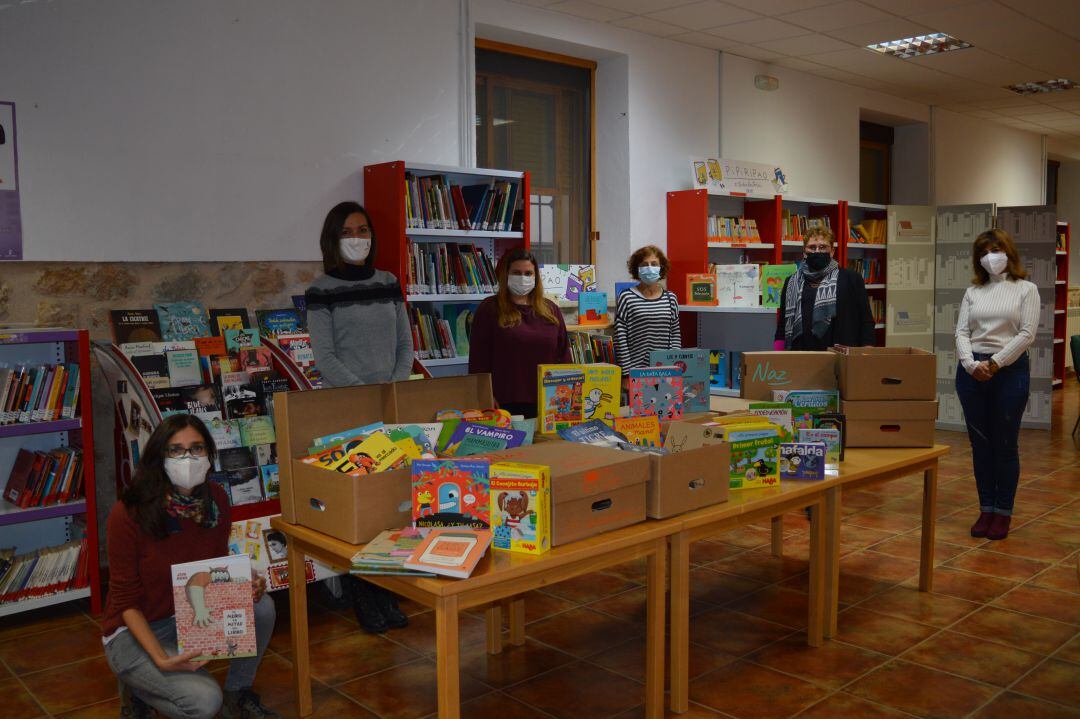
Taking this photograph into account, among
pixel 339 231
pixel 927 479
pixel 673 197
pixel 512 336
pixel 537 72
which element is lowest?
pixel 927 479

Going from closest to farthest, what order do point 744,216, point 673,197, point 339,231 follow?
point 339,231
point 673,197
point 744,216

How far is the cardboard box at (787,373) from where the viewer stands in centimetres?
396

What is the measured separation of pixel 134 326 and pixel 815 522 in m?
3.15

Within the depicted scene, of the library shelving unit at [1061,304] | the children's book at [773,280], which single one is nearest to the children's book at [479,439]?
the children's book at [773,280]

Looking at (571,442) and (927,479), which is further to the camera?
(927,479)

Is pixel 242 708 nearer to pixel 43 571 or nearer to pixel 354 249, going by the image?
pixel 43 571

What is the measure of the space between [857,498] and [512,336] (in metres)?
2.94

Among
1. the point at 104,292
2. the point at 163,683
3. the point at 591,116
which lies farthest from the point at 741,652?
the point at 591,116

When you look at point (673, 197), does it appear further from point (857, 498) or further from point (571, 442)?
point (571, 442)

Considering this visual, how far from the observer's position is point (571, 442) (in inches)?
115

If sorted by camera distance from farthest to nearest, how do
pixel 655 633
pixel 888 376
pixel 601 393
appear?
pixel 888 376 < pixel 601 393 < pixel 655 633

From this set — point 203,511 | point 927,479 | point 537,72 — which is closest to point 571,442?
point 203,511

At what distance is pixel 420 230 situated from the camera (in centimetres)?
504

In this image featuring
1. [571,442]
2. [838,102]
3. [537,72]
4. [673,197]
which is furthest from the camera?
[838,102]
